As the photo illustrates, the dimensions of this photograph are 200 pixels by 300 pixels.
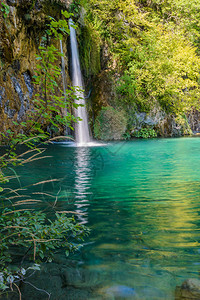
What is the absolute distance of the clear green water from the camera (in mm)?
2168

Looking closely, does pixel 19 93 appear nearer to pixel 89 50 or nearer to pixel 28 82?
pixel 28 82

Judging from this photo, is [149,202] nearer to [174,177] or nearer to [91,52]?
[174,177]

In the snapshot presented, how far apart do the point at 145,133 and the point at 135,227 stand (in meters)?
17.3

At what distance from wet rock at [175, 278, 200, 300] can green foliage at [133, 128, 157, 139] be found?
18.1 meters

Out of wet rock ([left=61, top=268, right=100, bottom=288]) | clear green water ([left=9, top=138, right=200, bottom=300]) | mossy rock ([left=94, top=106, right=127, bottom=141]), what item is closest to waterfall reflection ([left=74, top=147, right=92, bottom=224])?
clear green water ([left=9, top=138, right=200, bottom=300])

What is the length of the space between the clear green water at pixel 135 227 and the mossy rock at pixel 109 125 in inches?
463

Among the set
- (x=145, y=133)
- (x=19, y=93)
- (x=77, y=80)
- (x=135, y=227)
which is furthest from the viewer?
(x=145, y=133)

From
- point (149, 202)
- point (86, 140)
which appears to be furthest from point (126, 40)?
point (149, 202)

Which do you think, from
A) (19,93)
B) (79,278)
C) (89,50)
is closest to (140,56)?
(89,50)

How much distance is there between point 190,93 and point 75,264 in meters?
21.1

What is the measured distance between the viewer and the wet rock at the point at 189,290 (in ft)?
6.23

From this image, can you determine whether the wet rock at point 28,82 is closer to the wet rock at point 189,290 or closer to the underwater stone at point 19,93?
the underwater stone at point 19,93

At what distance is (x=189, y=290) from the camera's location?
1958mm

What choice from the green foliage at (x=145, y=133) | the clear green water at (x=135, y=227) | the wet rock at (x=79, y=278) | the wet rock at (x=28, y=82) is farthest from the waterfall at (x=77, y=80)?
the wet rock at (x=79, y=278)
